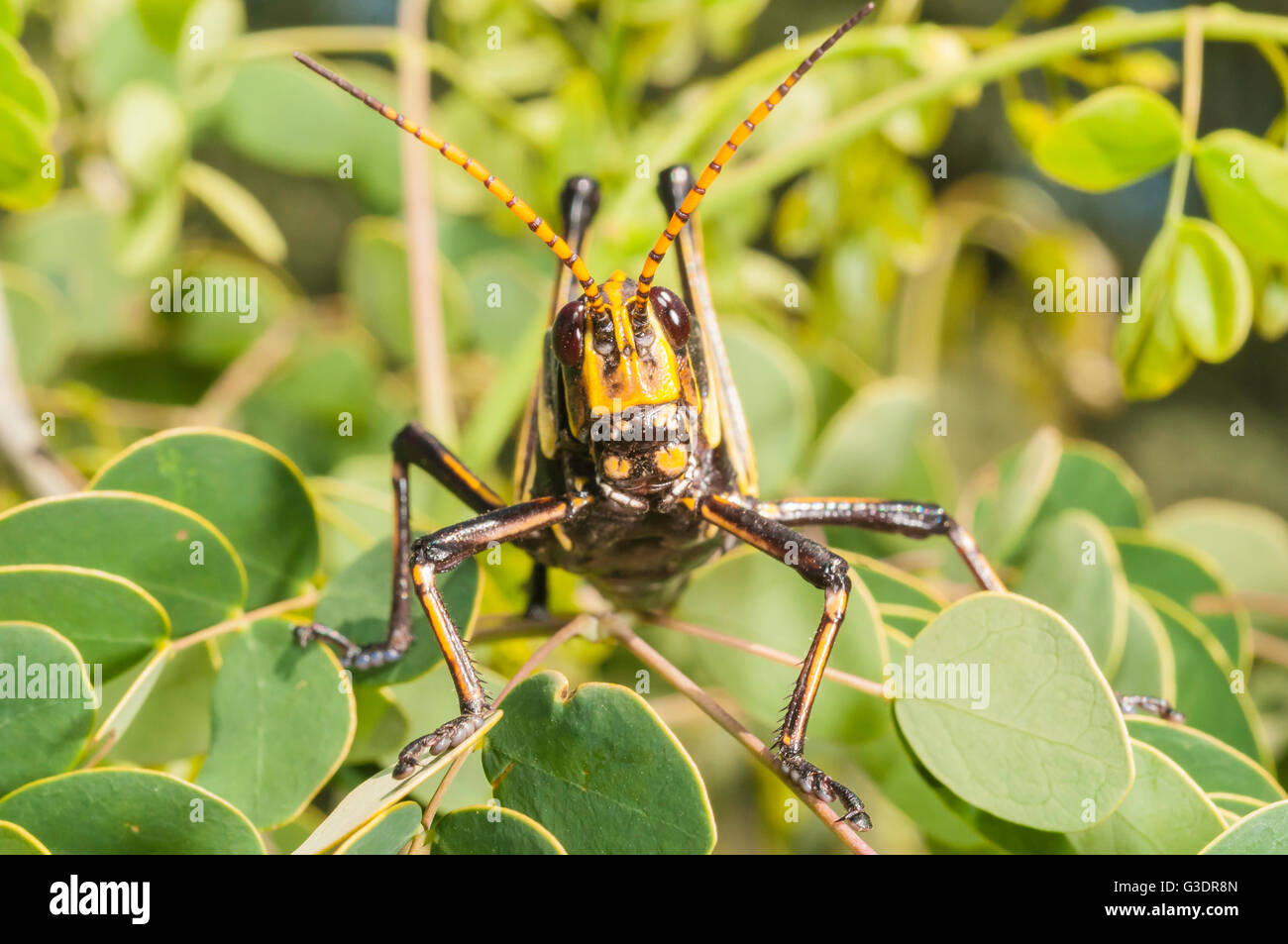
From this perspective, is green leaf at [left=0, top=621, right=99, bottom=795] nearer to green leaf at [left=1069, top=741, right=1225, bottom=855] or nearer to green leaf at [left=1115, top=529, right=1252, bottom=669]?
green leaf at [left=1069, top=741, right=1225, bottom=855]

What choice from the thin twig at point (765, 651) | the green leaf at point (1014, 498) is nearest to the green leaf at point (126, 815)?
the thin twig at point (765, 651)

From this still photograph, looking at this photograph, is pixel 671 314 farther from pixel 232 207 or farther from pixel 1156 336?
pixel 232 207

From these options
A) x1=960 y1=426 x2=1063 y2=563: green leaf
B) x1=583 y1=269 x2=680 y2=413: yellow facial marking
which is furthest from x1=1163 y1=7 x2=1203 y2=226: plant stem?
x1=583 y1=269 x2=680 y2=413: yellow facial marking

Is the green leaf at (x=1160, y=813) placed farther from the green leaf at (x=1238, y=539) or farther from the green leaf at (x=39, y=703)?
the green leaf at (x=39, y=703)

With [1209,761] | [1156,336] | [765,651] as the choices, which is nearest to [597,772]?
[765,651]
